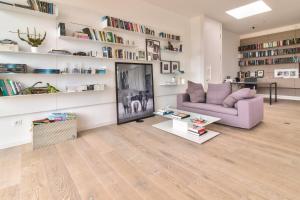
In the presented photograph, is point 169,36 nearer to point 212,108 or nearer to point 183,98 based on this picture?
point 183,98

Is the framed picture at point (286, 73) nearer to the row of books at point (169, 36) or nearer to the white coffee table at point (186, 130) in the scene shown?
the row of books at point (169, 36)

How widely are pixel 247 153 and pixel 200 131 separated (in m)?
0.77

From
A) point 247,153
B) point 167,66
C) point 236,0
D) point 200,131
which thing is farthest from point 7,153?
point 236,0

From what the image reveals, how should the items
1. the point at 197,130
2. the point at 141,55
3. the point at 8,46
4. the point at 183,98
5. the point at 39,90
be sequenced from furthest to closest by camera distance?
1. the point at 183,98
2. the point at 141,55
3. the point at 197,130
4. the point at 39,90
5. the point at 8,46

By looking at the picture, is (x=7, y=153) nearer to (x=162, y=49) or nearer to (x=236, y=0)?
(x=162, y=49)

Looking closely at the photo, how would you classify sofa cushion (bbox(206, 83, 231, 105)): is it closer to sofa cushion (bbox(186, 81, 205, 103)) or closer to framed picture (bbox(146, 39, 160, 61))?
sofa cushion (bbox(186, 81, 205, 103))

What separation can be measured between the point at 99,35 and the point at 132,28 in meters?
0.84

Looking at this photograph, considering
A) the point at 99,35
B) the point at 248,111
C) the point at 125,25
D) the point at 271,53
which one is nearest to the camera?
the point at 248,111

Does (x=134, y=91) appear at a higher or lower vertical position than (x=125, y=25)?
lower

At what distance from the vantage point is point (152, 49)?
4223 millimetres

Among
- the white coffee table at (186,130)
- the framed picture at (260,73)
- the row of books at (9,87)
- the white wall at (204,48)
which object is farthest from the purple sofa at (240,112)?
the framed picture at (260,73)

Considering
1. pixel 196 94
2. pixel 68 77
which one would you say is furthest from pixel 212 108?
pixel 68 77

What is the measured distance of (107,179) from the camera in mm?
1691

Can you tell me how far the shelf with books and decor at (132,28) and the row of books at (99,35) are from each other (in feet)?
0.44
